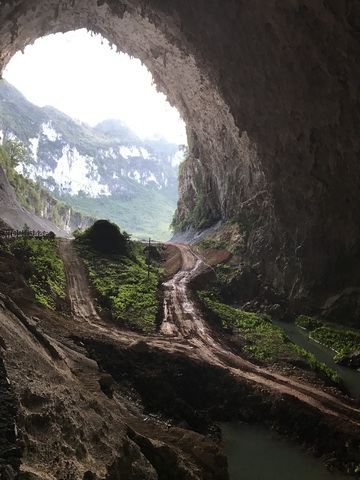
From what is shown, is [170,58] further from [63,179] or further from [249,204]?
[63,179]

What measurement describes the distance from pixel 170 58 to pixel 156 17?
255 inches

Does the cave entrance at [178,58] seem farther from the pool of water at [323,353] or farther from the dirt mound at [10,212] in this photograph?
the pool of water at [323,353]

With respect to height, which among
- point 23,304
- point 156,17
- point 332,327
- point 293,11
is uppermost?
point 156,17

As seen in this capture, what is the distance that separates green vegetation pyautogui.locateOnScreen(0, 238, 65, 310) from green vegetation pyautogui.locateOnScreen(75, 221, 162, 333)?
248cm

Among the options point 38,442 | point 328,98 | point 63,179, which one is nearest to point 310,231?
point 328,98

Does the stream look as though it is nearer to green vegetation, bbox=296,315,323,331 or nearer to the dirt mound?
green vegetation, bbox=296,315,323,331

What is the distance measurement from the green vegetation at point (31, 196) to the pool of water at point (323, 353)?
47.4 meters

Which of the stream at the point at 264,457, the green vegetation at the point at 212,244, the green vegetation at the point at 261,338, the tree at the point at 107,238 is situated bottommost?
the stream at the point at 264,457

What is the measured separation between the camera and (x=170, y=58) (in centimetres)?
3788

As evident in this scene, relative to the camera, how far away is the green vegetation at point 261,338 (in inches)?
702

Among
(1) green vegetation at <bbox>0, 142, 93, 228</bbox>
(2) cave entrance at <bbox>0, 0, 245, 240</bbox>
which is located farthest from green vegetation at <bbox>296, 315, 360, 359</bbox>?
(1) green vegetation at <bbox>0, 142, 93, 228</bbox>

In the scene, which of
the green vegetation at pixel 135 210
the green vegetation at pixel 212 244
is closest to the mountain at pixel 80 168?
the green vegetation at pixel 135 210

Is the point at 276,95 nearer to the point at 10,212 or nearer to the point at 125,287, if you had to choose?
the point at 125,287

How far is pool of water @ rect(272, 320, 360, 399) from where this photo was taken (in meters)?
17.0
